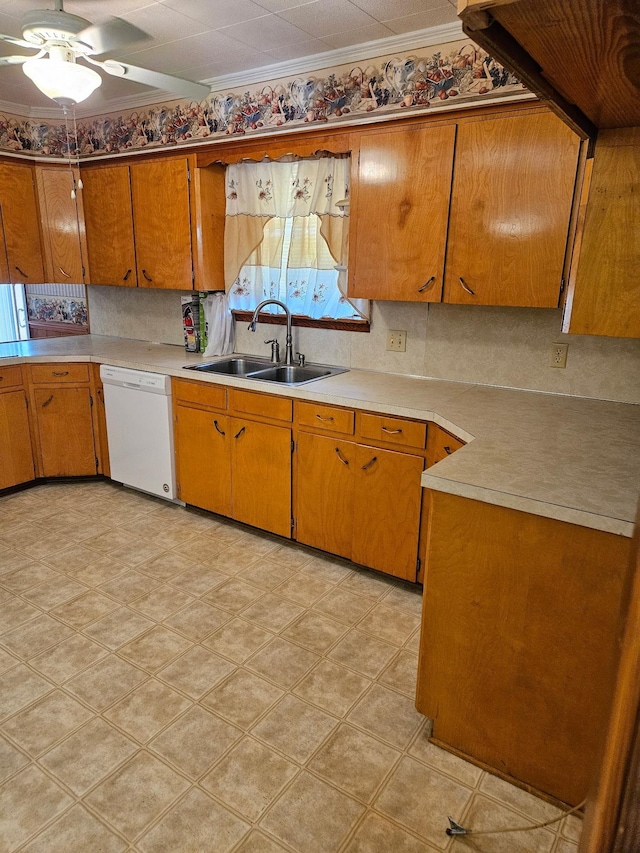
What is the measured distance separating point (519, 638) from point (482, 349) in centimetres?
156

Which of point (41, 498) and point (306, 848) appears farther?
point (41, 498)

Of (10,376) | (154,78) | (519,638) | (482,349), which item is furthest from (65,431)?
(519,638)

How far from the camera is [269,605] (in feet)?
8.29

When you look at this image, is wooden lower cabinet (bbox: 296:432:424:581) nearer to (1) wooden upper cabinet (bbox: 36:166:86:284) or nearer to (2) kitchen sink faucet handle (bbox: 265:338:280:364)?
(2) kitchen sink faucet handle (bbox: 265:338:280:364)

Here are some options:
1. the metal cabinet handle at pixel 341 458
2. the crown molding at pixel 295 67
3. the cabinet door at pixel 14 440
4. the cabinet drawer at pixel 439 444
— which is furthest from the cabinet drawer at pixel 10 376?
the cabinet drawer at pixel 439 444

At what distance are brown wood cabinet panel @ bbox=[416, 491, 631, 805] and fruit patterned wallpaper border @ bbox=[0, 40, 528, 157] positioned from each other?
1.81m

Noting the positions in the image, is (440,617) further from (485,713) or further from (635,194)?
(635,194)

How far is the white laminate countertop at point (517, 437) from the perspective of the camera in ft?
4.86

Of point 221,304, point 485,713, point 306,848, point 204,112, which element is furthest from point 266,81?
point 306,848

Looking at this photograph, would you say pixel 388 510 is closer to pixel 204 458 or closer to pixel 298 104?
pixel 204 458

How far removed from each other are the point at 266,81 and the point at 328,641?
2859 millimetres

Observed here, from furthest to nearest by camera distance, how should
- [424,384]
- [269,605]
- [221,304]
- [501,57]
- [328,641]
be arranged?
[221,304]
[424,384]
[269,605]
[328,641]
[501,57]

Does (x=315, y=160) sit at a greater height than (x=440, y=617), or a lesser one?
greater

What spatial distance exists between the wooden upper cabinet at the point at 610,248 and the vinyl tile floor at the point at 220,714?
141cm
